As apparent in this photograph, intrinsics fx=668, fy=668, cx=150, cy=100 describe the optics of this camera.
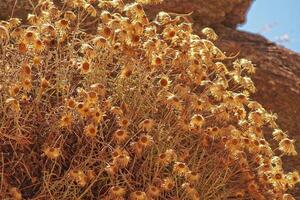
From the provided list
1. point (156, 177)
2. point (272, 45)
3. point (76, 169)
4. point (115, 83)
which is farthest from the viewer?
point (272, 45)

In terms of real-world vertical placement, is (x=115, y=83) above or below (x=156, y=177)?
above

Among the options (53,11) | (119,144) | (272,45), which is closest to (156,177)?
(119,144)

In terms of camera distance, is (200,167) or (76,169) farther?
(200,167)

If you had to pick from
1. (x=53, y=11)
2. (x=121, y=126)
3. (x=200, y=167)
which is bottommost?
(x=200, y=167)

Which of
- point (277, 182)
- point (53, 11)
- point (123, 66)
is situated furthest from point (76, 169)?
point (277, 182)

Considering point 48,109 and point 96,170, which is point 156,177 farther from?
point 48,109

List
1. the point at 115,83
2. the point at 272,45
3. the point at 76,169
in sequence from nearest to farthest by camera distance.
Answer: the point at 76,169
the point at 115,83
the point at 272,45
